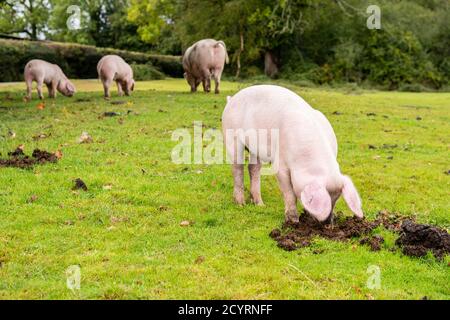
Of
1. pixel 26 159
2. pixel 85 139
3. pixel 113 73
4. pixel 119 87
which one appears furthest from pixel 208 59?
pixel 26 159

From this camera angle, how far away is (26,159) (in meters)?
10.5

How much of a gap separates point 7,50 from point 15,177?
69.0 feet

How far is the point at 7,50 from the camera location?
1106 inches

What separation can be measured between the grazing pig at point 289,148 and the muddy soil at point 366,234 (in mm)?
220

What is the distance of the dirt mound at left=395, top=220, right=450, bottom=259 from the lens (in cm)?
634

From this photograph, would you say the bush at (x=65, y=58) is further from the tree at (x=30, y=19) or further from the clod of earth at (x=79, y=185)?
the tree at (x=30, y=19)

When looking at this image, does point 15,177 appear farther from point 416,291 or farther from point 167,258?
point 416,291

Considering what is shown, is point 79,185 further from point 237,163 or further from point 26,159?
point 237,163

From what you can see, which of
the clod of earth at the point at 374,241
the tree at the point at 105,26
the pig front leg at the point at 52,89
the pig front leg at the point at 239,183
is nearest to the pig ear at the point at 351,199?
the clod of earth at the point at 374,241

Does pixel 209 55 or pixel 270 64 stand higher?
pixel 270 64

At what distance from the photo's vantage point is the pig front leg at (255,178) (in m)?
8.38

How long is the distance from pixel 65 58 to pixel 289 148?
2758 centimetres

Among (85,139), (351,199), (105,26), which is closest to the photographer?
(351,199)

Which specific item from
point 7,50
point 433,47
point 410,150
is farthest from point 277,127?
→ point 433,47
